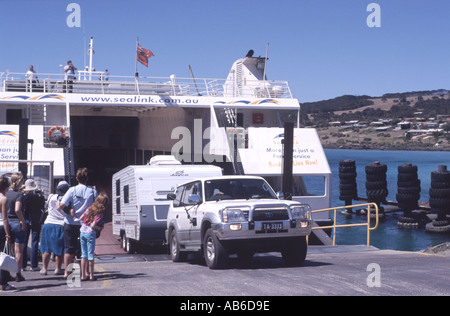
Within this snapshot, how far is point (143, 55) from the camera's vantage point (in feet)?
108

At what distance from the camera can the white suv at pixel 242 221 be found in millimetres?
12375

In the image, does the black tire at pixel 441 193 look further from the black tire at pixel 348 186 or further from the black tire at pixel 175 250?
the black tire at pixel 175 250

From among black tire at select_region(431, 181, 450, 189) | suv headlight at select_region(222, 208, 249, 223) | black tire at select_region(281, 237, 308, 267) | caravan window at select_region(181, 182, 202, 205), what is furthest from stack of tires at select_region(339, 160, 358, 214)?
suv headlight at select_region(222, 208, 249, 223)

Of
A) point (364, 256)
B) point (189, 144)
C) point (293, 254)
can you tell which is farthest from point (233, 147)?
point (293, 254)

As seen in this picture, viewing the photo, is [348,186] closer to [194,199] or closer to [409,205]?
[409,205]

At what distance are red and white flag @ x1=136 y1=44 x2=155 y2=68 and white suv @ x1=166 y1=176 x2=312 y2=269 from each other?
64.1ft

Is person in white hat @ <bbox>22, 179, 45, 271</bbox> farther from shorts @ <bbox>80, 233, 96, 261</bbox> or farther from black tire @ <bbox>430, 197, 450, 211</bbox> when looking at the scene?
black tire @ <bbox>430, 197, 450, 211</bbox>

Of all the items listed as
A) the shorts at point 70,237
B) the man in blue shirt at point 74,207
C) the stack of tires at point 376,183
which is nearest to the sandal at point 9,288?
the man in blue shirt at point 74,207

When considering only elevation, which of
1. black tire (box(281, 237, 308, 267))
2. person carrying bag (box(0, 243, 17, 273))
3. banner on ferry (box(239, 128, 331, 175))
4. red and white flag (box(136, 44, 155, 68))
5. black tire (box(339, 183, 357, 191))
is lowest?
black tire (box(339, 183, 357, 191))

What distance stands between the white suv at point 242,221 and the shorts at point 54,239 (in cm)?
261

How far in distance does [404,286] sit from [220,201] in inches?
176

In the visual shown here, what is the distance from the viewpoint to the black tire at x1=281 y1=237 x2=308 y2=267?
12805 mm

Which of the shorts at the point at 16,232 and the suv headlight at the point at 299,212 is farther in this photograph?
the suv headlight at the point at 299,212
